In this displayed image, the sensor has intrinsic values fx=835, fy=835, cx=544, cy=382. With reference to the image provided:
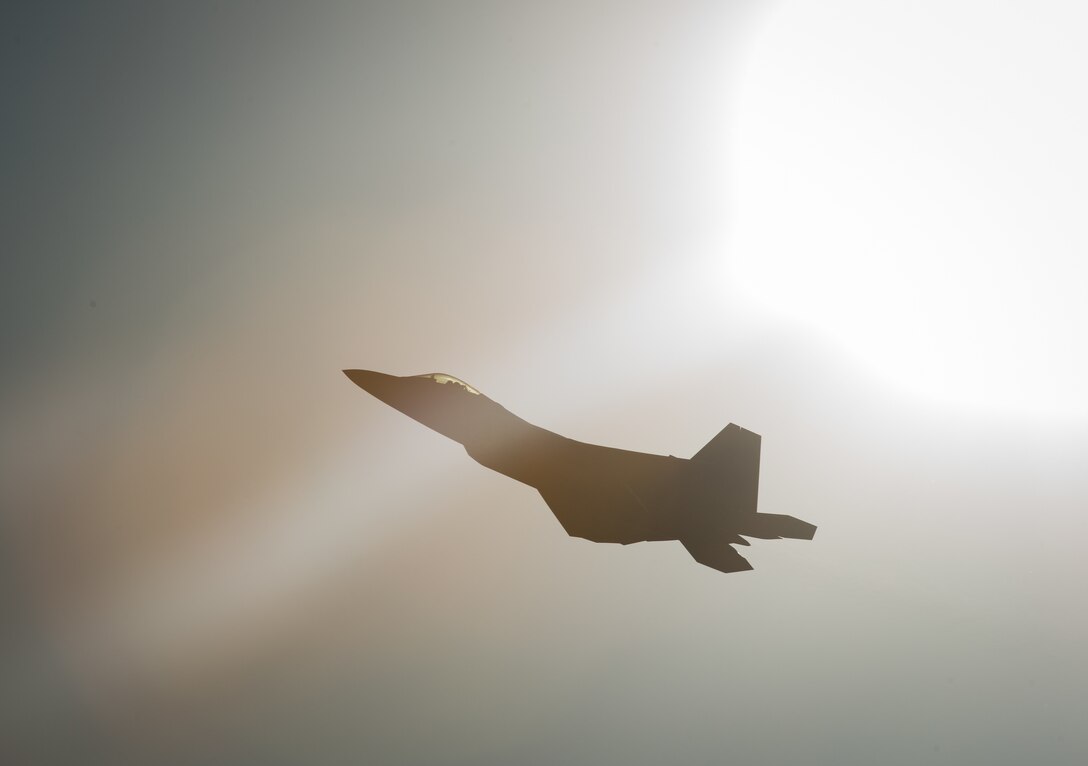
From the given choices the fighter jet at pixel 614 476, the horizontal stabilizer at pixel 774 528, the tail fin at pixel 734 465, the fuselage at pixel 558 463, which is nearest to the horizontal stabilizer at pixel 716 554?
the fighter jet at pixel 614 476

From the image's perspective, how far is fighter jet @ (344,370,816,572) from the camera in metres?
22.6

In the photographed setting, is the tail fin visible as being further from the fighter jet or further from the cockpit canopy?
the cockpit canopy

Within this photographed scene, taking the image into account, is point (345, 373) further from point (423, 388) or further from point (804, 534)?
point (804, 534)

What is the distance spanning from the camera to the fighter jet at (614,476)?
889 inches

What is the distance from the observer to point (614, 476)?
23109 mm

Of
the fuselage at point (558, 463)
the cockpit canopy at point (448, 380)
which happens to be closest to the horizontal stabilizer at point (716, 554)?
the fuselage at point (558, 463)

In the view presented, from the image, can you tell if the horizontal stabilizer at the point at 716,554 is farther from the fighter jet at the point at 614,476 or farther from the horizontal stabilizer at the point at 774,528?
the horizontal stabilizer at the point at 774,528

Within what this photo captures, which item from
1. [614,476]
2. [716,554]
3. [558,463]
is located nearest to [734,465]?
[716,554]

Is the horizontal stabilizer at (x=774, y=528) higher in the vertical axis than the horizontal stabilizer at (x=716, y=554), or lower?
higher

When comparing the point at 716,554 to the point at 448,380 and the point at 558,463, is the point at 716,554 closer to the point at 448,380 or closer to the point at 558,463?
the point at 558,463

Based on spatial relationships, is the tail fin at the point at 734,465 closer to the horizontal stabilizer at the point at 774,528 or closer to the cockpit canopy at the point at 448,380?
the horizontal stabilizer at the point at 774,528

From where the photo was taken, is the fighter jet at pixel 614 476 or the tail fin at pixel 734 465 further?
the tail fin at pixel 734 465

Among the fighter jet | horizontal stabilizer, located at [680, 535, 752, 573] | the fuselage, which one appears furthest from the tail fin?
horizontal stabilizer, located at [680, 535, 752, 573]

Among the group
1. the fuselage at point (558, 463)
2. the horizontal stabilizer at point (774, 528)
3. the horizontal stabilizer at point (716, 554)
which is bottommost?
the horizontal stabilizer at point (716, 554)
